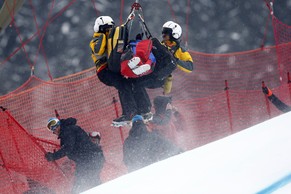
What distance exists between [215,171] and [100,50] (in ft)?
6.68

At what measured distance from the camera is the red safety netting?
445cm

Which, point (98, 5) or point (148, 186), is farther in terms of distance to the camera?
point (98, 5)

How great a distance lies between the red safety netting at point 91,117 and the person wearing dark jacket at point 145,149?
1034 mm

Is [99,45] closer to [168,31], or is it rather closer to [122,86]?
[122,86]

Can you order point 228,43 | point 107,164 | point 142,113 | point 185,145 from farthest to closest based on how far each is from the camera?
1. point 228,43
2. point 185,145
3. point 107,164
4. point 142,113

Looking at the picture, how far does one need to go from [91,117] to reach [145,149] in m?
2.11

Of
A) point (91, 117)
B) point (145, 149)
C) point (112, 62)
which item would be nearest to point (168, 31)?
point (112, 62)

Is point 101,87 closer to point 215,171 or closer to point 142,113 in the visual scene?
point 142,113

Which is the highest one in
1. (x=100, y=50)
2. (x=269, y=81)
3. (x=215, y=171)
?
(x=100, y=50)

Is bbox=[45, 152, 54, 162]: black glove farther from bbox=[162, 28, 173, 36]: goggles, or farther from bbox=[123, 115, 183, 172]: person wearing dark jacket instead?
bbox=[162, 28, 173, 36]: goggles

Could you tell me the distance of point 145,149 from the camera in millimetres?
3521

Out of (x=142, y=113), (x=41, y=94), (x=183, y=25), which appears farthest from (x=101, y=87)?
(x=183, y=25)

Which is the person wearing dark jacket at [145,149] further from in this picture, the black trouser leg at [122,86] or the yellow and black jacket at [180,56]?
the yellow and black jacket at [180,56]

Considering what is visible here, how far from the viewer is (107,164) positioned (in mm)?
4797
